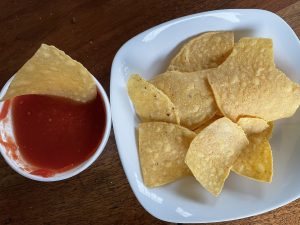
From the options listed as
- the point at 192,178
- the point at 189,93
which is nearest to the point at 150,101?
the point at 189,93

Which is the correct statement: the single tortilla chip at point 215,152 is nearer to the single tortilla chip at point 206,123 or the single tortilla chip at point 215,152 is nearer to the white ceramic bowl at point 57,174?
the single tortilla chip at point 206,123

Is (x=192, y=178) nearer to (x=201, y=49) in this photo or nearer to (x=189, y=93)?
(x=189, y=93)

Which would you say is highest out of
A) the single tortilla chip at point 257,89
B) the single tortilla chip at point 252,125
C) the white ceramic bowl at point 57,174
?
the single tortilla chip at point 257,89

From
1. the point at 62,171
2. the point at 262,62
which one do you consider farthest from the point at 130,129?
the point at 262,62

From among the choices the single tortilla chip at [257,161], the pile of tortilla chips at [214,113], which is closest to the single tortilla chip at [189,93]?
the pile of tortilla chips at [214,113]

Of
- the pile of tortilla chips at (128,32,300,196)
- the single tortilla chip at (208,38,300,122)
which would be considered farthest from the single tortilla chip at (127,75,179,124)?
the single tortilla chip at (208,38,300,122)

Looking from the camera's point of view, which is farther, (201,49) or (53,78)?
(201,49)
